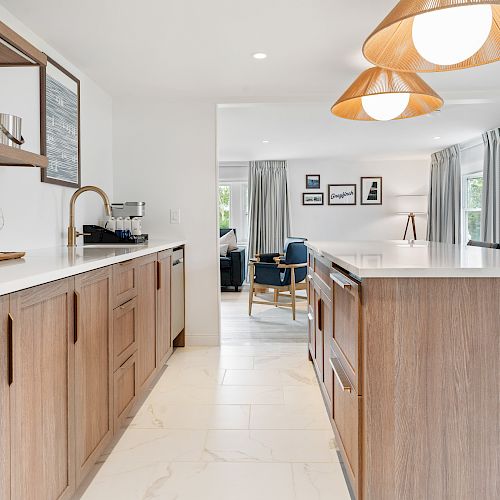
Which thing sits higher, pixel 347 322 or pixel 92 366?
pixel 347 322

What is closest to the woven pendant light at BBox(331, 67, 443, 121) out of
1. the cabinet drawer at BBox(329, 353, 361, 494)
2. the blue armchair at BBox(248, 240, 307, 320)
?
the cabinet drawer at BBox(329, 353, 361, 494)

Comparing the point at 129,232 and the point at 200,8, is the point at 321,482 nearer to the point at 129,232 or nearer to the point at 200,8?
the point at 129,232

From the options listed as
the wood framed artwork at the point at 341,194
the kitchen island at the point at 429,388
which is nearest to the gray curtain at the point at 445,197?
the wood framed artwork at the point at 341,194

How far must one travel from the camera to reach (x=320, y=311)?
2.60 metres

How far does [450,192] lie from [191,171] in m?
4.76

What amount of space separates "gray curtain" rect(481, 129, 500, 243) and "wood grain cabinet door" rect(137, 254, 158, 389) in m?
4.71

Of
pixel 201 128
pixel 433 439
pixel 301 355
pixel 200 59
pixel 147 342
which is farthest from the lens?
pixel 201 128

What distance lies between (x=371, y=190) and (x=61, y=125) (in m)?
6.46

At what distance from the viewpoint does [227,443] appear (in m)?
2.26

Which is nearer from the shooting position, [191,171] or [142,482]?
[142,482]

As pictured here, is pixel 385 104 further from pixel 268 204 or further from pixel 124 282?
pixel 268 204

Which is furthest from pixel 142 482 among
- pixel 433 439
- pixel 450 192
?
pixel 450 192

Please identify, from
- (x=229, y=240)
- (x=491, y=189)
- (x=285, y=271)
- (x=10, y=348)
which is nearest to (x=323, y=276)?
(x=10, y=348)

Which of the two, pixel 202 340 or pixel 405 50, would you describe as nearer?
pixel 405 50
